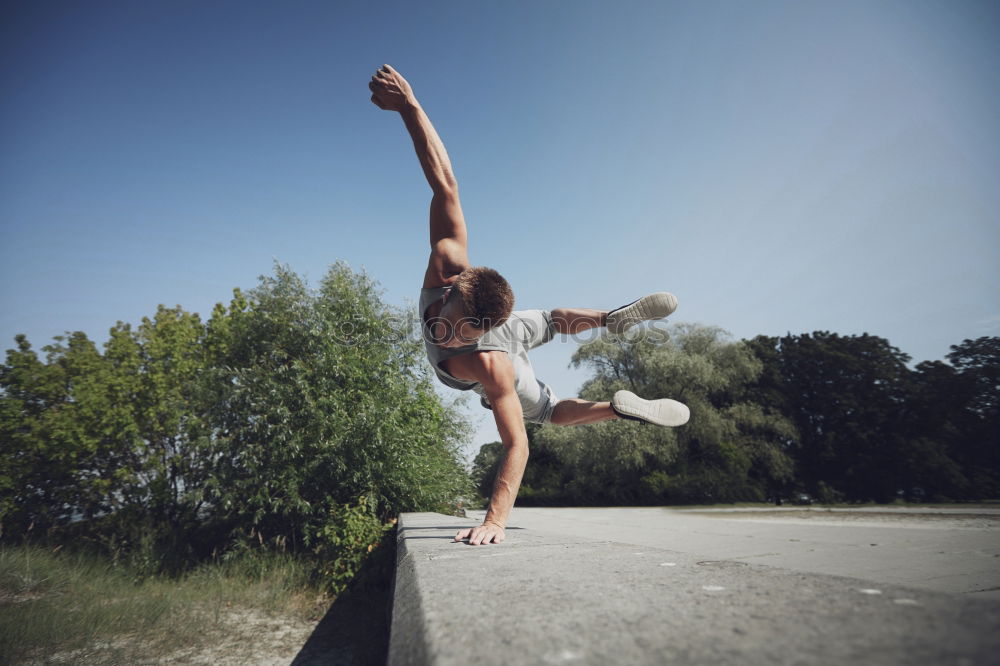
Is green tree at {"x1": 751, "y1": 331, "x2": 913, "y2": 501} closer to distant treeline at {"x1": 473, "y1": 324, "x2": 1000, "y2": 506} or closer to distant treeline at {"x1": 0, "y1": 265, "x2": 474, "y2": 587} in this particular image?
distant treeline at {"x1": 473, "y1": 324, "x2": 1000, "y2": 506}

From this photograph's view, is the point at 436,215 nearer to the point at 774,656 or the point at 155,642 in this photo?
the point at 774,656

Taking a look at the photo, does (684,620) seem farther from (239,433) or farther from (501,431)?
(239,433)

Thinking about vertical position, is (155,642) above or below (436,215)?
below

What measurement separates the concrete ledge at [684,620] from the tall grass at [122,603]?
5.21m

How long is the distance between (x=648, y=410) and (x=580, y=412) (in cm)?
55

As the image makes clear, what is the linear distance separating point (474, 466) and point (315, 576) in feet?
10.9

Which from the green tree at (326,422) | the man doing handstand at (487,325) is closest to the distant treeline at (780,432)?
the green tree at (326,422)

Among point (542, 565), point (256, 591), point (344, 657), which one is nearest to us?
point (542, 565)

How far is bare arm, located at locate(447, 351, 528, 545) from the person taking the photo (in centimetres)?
244

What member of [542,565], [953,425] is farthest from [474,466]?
[953,425]

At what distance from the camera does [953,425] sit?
18.4 metres

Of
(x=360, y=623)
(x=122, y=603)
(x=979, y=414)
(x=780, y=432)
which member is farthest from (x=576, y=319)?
(x=979, y=414)

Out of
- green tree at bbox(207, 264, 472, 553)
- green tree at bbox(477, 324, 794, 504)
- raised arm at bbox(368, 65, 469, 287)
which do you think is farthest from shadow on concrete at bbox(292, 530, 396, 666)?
green tree at bbox(477, 324, 794, 504)

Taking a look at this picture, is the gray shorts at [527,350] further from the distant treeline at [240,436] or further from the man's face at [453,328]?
the distant treeline at [240,436]
